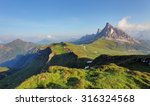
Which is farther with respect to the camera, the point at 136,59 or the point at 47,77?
the point at 136,59

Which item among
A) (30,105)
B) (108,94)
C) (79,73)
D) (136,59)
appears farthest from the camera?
(136,59)

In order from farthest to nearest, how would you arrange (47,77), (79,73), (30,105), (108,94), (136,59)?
(136,59)
(79,73)
(47,77)
(108,94)
(30,105)

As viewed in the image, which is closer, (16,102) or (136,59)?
(16,102)

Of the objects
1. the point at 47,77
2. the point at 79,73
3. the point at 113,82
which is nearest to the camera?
the point at 113,82

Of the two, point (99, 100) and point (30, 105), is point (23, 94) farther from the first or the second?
point (99, 100)

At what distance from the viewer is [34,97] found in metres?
32.8

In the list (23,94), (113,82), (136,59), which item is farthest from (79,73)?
(23,94)

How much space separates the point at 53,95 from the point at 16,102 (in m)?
4.38

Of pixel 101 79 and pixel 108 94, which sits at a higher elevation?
pixel 108 94

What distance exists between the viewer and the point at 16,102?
32.4 m

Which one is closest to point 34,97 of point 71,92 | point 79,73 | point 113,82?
point 71,92

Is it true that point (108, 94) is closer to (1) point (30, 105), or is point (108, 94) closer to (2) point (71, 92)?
(2) point (71, 92)

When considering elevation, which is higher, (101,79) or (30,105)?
(30,105)

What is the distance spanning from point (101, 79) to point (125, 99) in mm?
56640
